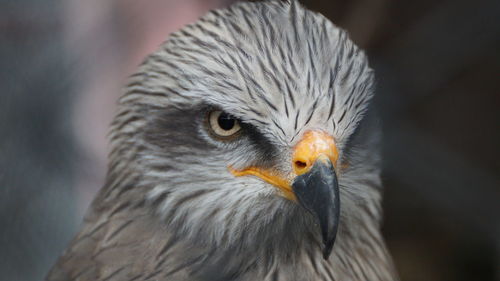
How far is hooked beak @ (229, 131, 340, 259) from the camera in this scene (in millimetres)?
1159

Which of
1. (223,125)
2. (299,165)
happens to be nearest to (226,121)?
(223,125)

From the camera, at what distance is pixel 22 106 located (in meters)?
1.29

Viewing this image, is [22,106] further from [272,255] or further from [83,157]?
[272,255]

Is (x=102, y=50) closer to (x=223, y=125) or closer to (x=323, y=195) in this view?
(x=223, y=125)

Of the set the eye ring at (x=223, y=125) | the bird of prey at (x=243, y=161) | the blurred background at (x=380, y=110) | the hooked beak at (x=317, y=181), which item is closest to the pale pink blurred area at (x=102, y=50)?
the blurred background at (x=380, y=110)

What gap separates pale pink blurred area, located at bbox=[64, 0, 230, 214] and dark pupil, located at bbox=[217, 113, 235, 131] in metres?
0.24

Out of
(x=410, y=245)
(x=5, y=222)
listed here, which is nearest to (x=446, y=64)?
(x=410, y=245)

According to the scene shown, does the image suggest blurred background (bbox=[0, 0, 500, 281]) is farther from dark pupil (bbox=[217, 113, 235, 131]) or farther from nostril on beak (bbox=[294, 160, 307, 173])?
nostril on beak (bbox=[294, 160, 307, 173])

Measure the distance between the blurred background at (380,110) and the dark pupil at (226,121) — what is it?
0.80ft

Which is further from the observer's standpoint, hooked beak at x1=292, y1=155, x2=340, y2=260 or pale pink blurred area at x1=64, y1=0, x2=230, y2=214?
pale pink blurred area at x1=64, y1=0, x2=230, y2=214

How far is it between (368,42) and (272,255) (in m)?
1.26

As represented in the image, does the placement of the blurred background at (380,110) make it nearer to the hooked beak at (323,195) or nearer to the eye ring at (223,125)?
the eye ring at (223,125)

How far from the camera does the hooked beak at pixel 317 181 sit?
1159mm

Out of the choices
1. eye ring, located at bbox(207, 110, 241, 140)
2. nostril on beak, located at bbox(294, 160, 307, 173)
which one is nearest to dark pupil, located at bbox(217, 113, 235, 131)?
eye ring, located at bbox(207, 110, 241, 140)
